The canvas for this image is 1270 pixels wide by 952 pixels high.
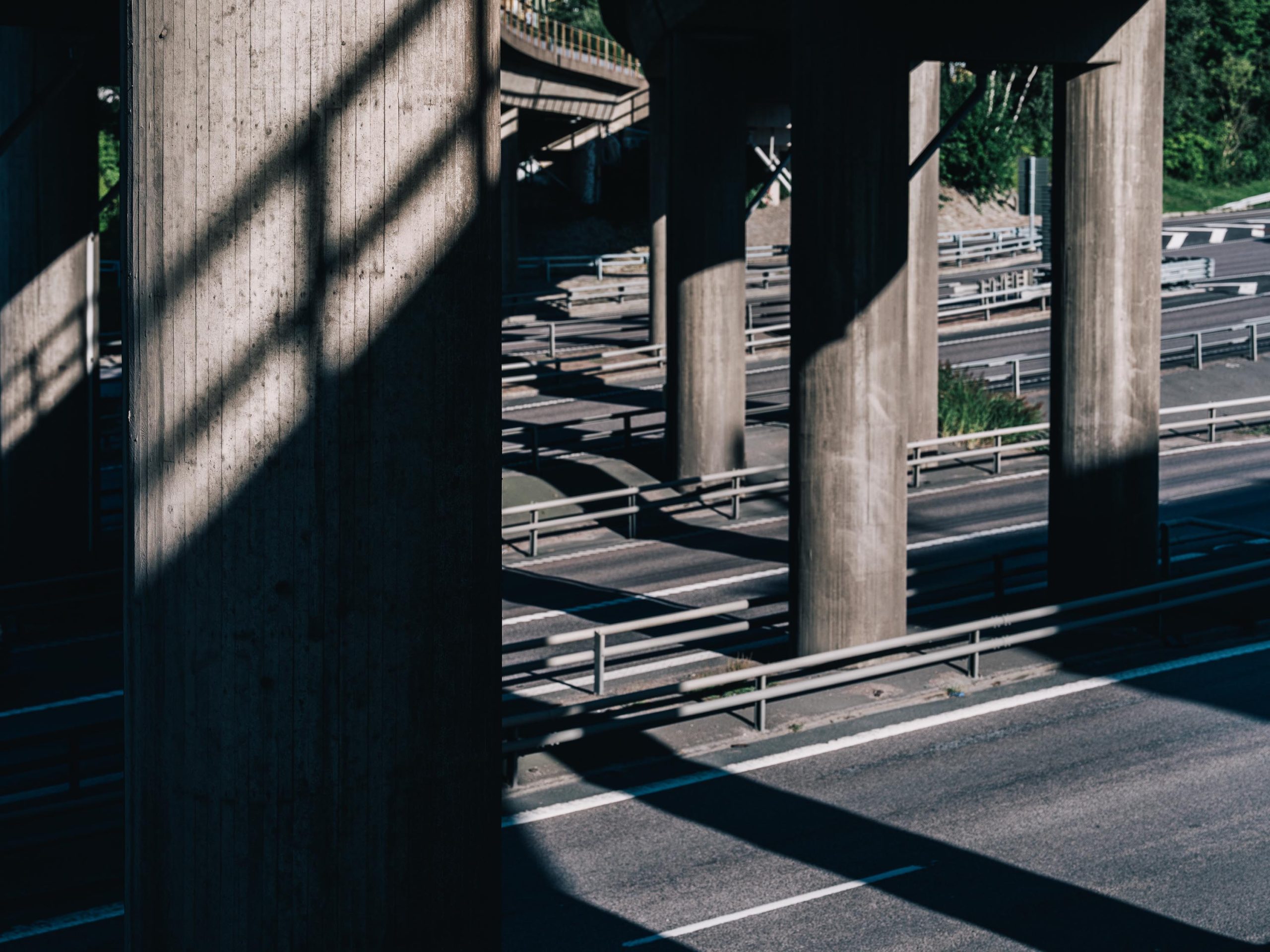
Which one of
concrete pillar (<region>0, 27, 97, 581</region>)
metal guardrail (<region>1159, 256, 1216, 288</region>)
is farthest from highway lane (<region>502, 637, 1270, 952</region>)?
metal guardrail (<region>1159, 256, 1216, 288</region>)

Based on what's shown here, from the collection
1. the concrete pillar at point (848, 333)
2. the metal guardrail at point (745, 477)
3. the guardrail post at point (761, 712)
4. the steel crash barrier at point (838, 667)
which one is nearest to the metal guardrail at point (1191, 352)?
the metal guardrail at point (745, 477)

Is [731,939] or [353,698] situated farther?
[731,939]

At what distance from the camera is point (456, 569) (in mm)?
4410

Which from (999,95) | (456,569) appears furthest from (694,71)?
(999,95)

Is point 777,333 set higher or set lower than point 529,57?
lower

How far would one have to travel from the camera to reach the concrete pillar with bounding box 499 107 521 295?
5206cm

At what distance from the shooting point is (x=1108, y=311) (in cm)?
1738

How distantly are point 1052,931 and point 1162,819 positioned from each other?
2316 mm

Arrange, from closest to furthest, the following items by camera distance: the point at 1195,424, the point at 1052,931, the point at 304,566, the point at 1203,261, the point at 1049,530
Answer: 1. the point at 304,566
2. the point at 1052,931
3. the point at 1049,530
4. the point at 1195,424
5. the point at 1203,261

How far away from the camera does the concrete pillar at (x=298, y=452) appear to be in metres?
4.18

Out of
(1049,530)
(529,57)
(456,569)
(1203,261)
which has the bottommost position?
(1049,530)

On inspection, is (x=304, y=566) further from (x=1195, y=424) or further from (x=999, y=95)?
(x=999, y=95)

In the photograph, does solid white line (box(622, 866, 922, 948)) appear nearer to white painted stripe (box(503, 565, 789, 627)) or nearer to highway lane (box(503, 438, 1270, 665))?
highway lane (box(503, 438, 1270, 665))

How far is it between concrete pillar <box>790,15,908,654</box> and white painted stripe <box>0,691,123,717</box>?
8066 millimetres
